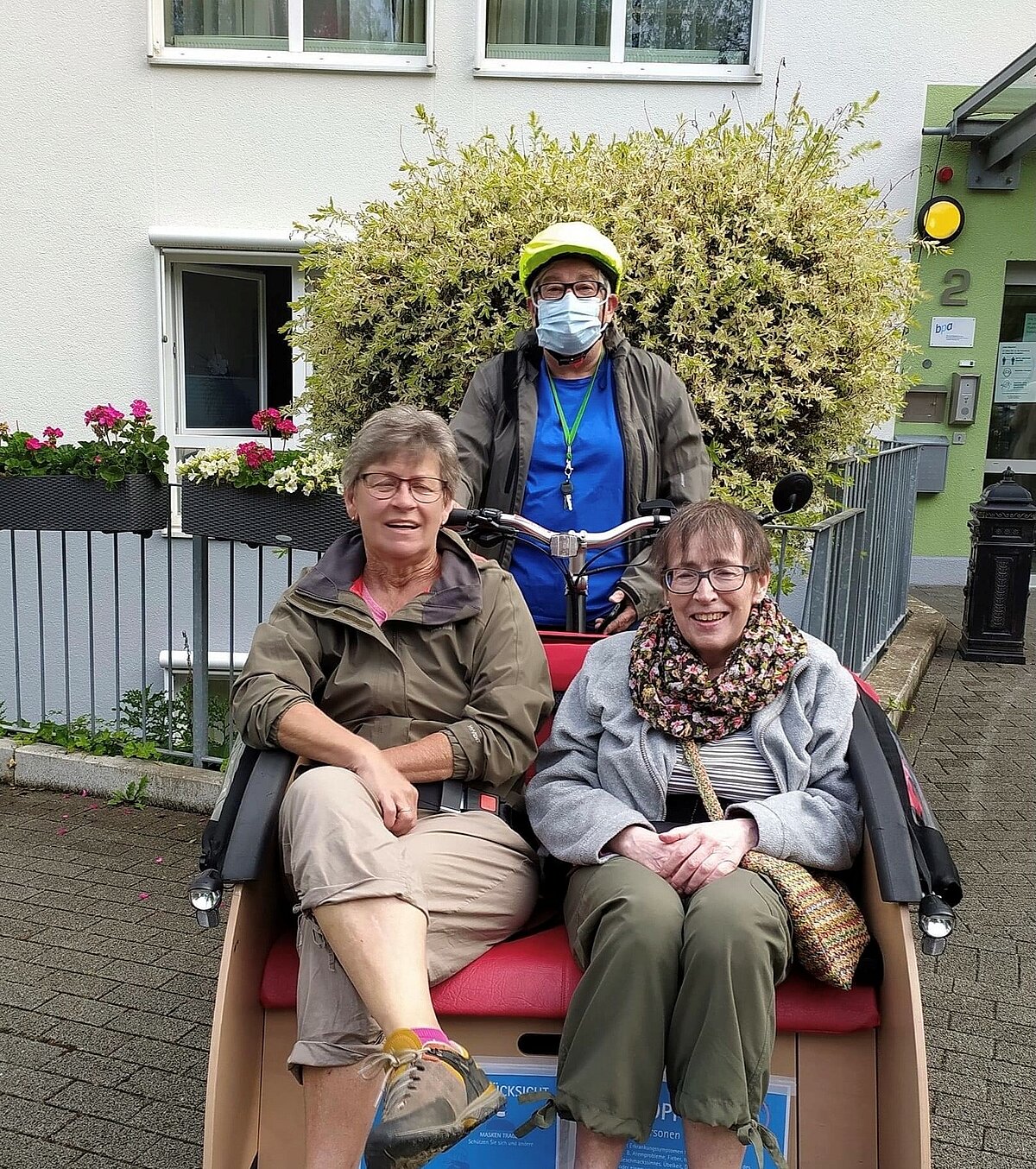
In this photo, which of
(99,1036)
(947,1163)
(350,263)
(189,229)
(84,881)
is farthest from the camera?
(189,229)

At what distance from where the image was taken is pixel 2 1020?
3309 mm

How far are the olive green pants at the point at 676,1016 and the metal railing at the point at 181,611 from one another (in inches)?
99.7

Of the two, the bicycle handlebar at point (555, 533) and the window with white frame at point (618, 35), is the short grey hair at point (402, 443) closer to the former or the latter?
the bicycle handlebar at point (555, 533)

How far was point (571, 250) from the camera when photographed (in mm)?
3188

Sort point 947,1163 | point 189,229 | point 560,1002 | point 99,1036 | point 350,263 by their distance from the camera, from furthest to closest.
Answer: point 189,229 → point 350,263 → point 99,1036 → point 947,1163 → point 560,1002

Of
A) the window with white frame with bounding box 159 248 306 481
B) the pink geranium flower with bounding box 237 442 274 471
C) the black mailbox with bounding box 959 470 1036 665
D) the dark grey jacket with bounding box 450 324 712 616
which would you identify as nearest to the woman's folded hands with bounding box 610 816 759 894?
the dark grey jacket with bounding box 450 324 712 616

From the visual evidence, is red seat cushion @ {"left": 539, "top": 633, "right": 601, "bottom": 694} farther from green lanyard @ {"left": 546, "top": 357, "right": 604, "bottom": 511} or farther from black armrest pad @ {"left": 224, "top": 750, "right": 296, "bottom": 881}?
black armrest pad @ {"left": 224, "top": 750, "right": 296, "bottom": 881}

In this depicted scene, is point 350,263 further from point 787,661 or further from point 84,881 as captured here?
point 787,661

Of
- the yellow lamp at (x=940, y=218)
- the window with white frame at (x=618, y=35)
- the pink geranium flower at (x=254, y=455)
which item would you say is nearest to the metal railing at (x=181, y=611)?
the pink geranium flower at (x=254, y=455)

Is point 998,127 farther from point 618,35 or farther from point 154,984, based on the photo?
point 154,984

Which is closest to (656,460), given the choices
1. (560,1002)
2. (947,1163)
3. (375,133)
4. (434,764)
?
(434,764)

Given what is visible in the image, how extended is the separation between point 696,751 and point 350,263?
3226 mm

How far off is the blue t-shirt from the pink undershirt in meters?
0.67

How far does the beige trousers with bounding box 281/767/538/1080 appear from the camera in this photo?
2201 millimetres
